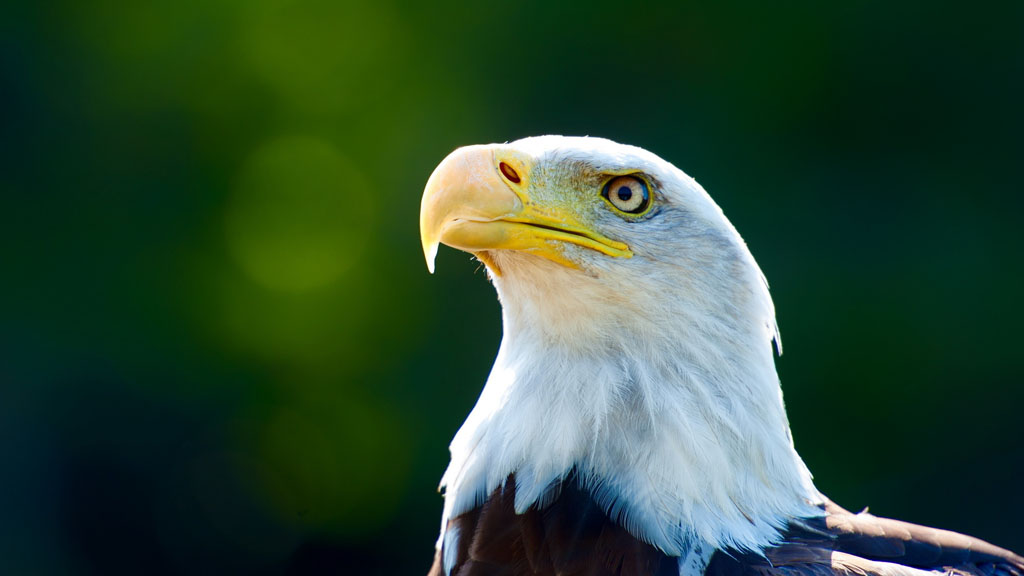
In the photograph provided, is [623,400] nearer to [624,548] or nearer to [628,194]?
[624,548]

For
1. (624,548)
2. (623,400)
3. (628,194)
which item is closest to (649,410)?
(623,400)

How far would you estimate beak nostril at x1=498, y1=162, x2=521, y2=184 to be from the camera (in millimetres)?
1828

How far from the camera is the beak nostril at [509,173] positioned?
1828 mm

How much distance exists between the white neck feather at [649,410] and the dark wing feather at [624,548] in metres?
0.02

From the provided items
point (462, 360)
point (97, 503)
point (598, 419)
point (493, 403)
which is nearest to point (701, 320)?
point (598, 419)

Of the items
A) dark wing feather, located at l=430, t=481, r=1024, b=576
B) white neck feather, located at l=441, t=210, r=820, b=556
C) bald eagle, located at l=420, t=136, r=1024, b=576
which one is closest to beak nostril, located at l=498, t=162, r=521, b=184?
bald eagle, located at l=420, t=136, r=1024, b=576

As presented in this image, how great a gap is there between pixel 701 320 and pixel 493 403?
41 cm

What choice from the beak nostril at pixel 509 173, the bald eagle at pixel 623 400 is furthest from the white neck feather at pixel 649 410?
the beak nostril at pixel 509 173

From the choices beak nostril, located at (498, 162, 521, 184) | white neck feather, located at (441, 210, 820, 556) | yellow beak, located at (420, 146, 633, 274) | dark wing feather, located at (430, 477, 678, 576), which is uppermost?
beak nostril, located at (498, 162, 521, 184)

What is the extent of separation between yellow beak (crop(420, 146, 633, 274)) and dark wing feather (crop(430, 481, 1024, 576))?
416 mm

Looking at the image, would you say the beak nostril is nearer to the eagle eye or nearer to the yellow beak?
the yellow beak

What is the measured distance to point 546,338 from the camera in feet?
6.19

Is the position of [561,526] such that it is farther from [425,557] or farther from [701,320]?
[425,557]

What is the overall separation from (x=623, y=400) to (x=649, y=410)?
0.05m
